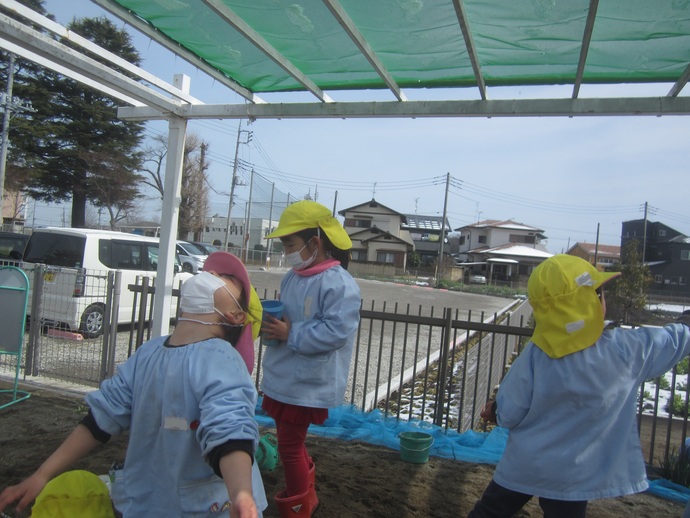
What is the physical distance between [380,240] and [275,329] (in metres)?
50.2

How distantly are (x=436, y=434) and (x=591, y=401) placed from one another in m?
2.16

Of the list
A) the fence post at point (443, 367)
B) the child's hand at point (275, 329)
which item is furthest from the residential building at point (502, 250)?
the child's hand at point (275, 329)

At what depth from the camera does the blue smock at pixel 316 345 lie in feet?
7.50

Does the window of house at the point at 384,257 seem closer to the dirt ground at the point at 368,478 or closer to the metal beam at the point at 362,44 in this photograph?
the dirt ground at the point at 368,478

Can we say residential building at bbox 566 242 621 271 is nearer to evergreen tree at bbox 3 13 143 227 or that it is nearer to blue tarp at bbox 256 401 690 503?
evergreen tree at bbox 3 13 143 227

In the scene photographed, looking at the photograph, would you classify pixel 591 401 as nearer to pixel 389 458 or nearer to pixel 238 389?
pixel 238 389

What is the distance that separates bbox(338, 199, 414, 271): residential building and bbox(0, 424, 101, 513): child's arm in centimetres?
4809

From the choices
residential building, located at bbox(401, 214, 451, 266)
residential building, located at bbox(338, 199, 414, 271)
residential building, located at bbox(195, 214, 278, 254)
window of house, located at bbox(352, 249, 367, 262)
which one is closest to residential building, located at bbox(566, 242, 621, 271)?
residential building, located at bbox(401, 214, 451, 266)

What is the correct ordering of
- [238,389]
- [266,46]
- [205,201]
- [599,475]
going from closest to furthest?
[238,389] → [599,475] → [266,46] → [205,201]

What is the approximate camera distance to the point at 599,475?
1.96 m

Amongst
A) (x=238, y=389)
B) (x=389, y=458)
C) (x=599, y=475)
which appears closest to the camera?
(x=238, y=389)

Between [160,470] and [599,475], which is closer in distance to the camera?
[160,470]

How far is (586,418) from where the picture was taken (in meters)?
1.97

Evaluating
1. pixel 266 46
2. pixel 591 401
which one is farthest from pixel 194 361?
pixel 266 46
